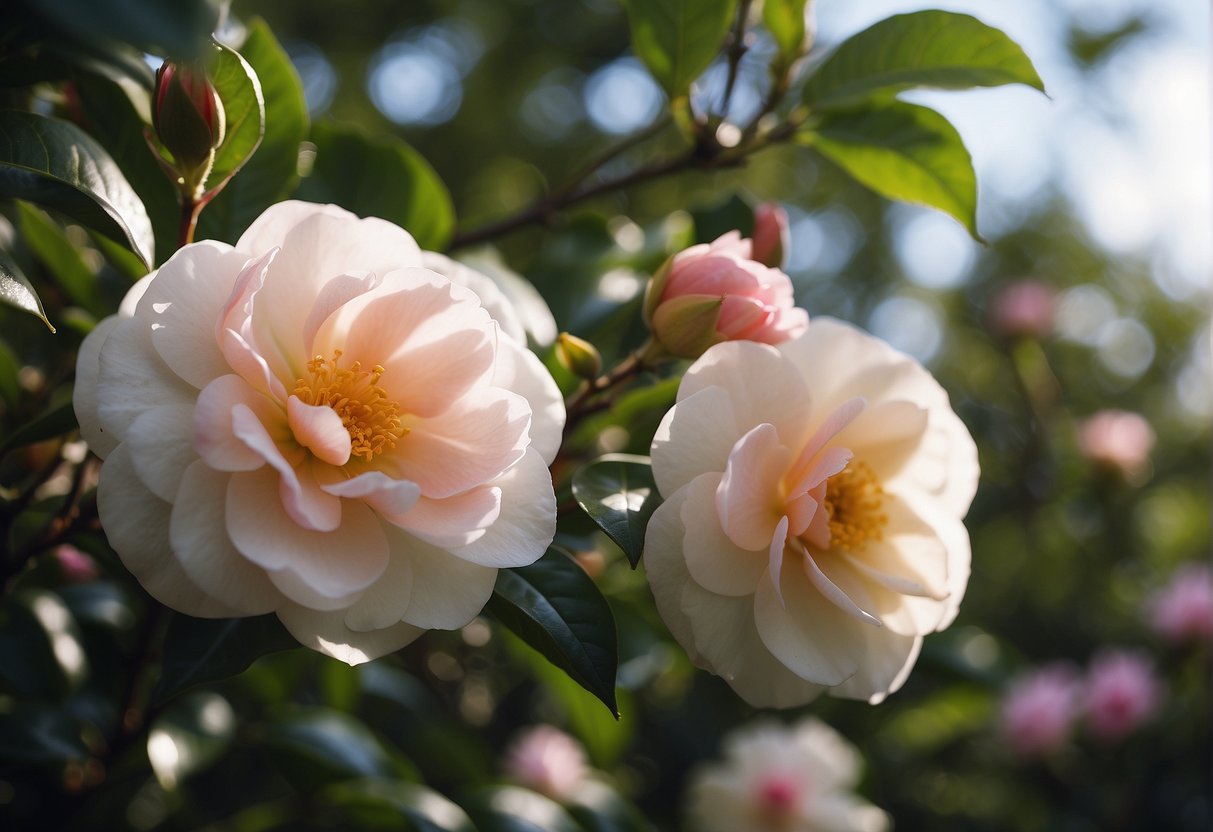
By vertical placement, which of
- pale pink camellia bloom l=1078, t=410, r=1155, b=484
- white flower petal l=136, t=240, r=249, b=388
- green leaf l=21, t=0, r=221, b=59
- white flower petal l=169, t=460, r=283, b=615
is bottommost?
pale pink camellia bloom l=1078, t=410, r=1155, b=484

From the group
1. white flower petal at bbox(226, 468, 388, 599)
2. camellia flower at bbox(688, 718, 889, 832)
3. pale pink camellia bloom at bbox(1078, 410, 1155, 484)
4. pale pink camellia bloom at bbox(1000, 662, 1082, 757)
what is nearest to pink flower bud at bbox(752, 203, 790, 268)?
white flower petal at bbox(226, 468, 388, 599)

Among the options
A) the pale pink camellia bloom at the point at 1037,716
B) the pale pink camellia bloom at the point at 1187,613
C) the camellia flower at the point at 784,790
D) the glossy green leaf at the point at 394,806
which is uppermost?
the glossy green leaf at the point at 394,806

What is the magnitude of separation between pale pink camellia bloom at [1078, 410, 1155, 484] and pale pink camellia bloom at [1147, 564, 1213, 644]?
35cm

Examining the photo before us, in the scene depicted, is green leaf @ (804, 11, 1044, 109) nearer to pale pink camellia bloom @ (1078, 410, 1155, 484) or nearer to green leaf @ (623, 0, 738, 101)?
green leaf @ (623, 0, 738, 101)

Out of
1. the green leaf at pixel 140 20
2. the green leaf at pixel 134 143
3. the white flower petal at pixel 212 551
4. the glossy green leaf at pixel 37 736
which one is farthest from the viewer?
the glossy green leaf at pixel 37 736

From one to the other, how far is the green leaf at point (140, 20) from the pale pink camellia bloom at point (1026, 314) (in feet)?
9.46

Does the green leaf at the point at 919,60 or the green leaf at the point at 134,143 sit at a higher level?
the green leaf at the point at 919,60

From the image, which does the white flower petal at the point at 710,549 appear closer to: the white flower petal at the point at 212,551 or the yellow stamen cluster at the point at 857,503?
the yellow stamen cluster at the point at 857,503

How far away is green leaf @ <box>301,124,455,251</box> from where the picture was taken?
929 mm

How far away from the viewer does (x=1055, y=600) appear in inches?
105

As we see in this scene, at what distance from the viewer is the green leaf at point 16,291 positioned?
1.72 ft

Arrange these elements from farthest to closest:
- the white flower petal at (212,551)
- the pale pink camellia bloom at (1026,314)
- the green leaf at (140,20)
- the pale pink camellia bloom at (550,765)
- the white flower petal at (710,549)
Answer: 1. the pale pink camellia bloom at (1026,314)
2. the pale pink camellia bloom at (550,765)
3. the white flower petal at (710,549)
4. the white flower petal at (212,551)
5. the green leaf at (140,20)

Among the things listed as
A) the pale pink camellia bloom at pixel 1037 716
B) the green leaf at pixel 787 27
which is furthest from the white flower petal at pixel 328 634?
the pale pink camellia bloom at pixel 1037 716

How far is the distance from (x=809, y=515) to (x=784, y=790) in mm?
975
